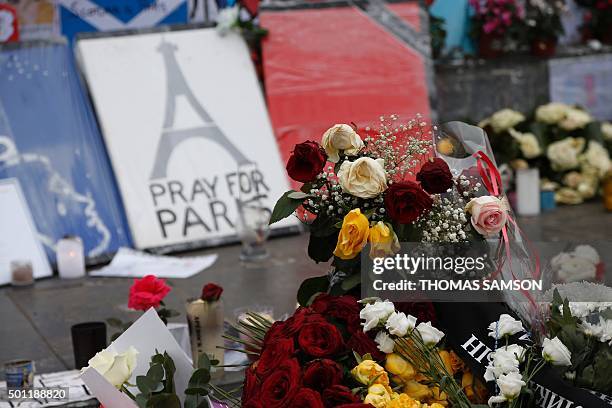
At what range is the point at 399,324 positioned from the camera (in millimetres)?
1731

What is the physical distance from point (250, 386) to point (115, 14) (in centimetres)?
526

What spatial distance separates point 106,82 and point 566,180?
115 inches

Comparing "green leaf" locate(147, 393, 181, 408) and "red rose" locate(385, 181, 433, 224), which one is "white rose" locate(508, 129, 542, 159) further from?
"green leaf" locate(147, 393, 181, 408)

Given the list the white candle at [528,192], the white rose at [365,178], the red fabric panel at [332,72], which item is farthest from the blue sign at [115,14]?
the white rose at [365,178]

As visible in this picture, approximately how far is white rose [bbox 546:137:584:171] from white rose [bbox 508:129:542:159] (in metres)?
0.09

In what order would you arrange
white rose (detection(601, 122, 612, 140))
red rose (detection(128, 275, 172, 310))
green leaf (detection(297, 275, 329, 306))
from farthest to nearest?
white rose (detection(601, 122, 612, 140)) → red rose (detection(128, 275, 172, 310)) → green leaf (detection(297, 275, 329, 306))

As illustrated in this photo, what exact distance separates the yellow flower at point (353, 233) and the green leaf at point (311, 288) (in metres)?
0.24

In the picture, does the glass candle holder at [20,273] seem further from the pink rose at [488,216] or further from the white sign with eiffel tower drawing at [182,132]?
the pink rose at [488,216]

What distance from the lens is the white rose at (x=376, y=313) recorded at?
176 centimetres

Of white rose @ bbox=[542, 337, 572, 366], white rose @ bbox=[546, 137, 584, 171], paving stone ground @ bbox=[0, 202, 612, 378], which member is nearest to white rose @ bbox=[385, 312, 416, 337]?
white rose @ bbox=[542, 337, 572, 366]

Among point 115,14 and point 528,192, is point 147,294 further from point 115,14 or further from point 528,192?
point 115,14

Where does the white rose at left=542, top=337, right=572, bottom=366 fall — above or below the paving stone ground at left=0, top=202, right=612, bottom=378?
above

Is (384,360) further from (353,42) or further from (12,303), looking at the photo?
(353,42)

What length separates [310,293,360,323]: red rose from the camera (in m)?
1.88
